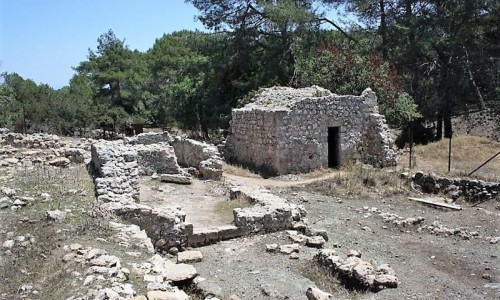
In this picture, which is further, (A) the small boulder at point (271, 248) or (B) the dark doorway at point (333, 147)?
(B) the dark doorway at point (333, 147)

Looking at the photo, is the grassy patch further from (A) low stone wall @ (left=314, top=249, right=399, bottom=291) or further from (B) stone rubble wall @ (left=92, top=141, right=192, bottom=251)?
(B) stone rubble wall @ (left=92, top=141, right=192, bottom=251)

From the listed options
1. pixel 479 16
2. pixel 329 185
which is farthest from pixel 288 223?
pixel 479 16

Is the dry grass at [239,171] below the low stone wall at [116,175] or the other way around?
below

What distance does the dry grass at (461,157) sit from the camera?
16.0m

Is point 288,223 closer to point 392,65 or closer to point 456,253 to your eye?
point 456,253

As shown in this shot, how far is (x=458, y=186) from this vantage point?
13680 mm

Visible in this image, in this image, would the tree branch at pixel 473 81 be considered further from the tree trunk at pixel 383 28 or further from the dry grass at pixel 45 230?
the dry grass at pixel 45 230

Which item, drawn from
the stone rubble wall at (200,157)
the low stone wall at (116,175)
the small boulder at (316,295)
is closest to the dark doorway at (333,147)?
the stone rubble wall at (200,157)

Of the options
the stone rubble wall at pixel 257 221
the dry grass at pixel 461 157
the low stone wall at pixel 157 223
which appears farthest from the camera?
the dry grass at pixel 461 157

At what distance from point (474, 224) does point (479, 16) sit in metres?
15.5

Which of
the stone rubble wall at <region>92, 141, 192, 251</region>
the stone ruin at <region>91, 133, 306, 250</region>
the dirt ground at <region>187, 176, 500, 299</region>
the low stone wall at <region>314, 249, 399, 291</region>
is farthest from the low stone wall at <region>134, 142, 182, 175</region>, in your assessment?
the low stone wall at <region>314, 249, 399, 291</region>

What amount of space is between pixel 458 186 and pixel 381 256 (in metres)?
5.81

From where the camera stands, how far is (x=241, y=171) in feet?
52.8

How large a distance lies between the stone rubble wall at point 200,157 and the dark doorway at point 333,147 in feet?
14.0
